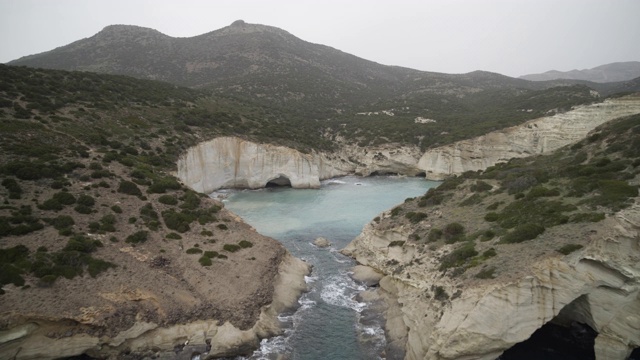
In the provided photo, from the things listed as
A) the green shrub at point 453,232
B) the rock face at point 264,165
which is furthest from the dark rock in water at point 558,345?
the rock face at point 264,165

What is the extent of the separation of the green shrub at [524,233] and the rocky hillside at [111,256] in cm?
1139

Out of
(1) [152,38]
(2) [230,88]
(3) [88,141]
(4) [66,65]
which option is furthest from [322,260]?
(1) [152,38]

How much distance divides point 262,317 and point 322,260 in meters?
9.12

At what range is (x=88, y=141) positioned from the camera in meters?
29.4

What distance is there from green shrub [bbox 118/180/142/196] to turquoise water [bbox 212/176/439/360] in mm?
10755

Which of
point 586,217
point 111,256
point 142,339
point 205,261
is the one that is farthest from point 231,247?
point 586,217

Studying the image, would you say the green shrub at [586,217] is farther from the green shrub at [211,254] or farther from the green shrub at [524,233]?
the green shrub at [211,254]

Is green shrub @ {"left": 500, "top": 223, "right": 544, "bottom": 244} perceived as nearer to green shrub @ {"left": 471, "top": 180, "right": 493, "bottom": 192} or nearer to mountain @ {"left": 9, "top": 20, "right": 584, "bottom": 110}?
green shrub @ {"left": 471, "top": 180, "right": 493, "bottom": 192}

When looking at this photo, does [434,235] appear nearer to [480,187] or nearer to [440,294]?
[440,294]

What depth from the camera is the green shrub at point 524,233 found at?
52.7 ft

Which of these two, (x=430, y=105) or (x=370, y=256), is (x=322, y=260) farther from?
(x=430, y=105)

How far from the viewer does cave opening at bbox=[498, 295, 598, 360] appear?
14.8m

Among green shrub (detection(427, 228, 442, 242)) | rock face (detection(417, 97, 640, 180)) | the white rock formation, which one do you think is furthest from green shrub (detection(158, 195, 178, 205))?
rock face (detection(417, 97, 640, 180))

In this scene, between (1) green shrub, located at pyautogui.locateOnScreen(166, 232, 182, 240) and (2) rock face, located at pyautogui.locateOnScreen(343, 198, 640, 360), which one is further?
(1) green shrub, located at pyautogui.locateOnScreen(166, 232, 182, 240)
